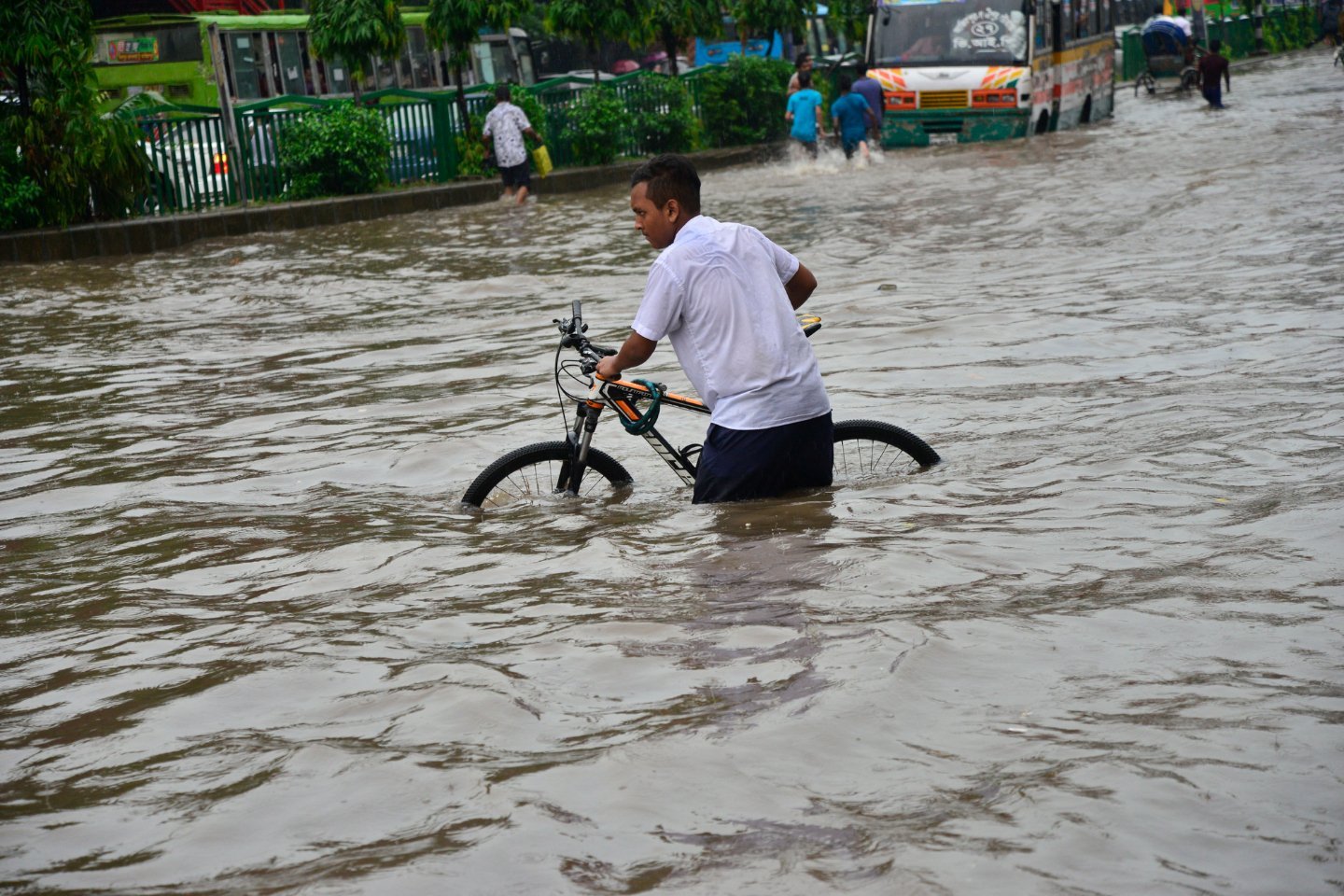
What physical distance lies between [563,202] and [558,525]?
1724cm

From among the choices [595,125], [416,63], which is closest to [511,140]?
[595,125]

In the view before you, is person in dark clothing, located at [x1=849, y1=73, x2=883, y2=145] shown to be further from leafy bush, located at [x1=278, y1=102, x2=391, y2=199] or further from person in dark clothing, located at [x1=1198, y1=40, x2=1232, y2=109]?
person in dark clothing, located at [x1=1198, y1=40, x2=1232, y2=109]

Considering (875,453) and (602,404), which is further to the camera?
(875,453)

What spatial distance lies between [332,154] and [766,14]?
13.2 m

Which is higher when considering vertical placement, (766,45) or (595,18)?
(595,18)

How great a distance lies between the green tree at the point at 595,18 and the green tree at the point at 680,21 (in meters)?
0.45

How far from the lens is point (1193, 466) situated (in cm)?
654

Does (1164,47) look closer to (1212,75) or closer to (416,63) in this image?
(1212,75)

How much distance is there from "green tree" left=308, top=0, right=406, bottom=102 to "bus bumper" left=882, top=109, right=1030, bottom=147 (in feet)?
27.5

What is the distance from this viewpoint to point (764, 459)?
5809 mm

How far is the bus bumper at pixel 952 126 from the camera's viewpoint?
26.2 metres

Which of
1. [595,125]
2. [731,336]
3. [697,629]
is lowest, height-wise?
[697,629]

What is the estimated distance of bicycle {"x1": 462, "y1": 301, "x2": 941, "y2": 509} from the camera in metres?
6.12

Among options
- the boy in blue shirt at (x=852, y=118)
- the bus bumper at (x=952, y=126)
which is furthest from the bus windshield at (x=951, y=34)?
the boy in blue shirt at (x=852, y=118)
